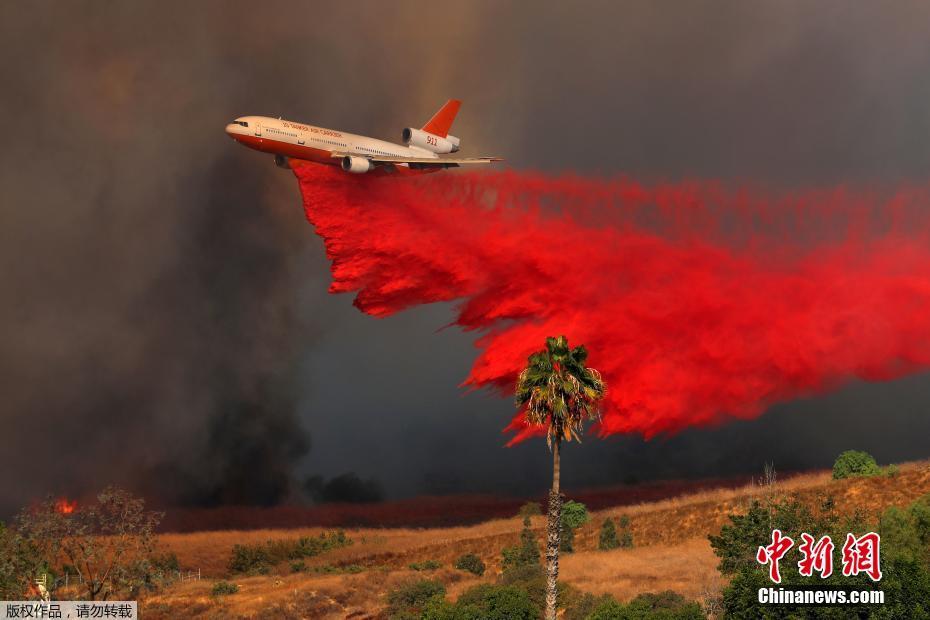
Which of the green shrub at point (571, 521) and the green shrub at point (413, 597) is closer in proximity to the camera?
the green shrub at point (413, 597)

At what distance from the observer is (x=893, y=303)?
90.2 meters

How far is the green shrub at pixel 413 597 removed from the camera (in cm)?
7106

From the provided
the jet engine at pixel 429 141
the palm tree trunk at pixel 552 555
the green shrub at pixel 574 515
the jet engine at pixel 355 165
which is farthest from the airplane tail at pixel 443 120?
the palm tree trunk at pixel 552 555

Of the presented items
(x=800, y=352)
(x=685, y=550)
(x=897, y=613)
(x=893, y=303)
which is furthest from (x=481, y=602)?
(x=893, y=303)

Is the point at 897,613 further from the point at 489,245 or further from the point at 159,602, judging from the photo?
the point at 159,602

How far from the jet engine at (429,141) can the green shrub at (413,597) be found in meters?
32.3

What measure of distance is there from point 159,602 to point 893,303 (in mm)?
54812

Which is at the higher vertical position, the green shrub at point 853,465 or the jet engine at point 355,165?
the jet engine at point 355,165

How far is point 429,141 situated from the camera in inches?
3561

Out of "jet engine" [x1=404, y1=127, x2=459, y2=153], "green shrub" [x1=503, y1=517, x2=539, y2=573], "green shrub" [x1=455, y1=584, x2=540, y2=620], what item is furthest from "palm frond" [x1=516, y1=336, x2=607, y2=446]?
"jet engine" [x1=404, y1=127, x2=459, y2=153]

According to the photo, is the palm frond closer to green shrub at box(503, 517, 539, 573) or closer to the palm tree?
the palm tree

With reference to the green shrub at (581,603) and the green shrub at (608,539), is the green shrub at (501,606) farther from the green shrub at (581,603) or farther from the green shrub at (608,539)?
the green shrub at (608,539)

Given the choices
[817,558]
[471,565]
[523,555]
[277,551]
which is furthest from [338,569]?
[817,558]

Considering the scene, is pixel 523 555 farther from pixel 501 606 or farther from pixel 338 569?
pixel 501 606
